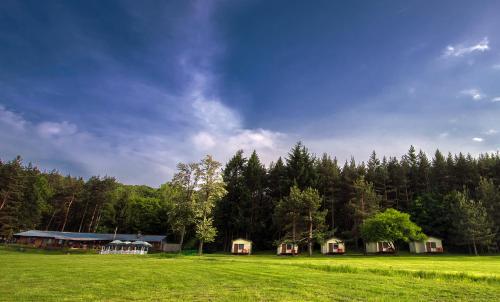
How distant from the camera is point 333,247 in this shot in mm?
53875

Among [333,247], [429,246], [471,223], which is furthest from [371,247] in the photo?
[471,223]

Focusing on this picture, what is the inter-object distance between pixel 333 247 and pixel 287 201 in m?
14.2

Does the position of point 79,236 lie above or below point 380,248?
below

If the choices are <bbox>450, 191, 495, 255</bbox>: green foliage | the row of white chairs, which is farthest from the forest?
the row of white chairs

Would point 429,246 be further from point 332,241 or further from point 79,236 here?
point 79,236

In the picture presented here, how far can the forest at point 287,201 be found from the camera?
4859 centimetres

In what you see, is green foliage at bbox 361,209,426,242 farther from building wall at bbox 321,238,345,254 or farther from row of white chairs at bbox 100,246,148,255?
row of white chairs at bbox 100,246,148,255

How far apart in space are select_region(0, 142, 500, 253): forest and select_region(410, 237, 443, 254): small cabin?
8.39 feet

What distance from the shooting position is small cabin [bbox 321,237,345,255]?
5337 centimetres

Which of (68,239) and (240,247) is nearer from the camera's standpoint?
(240,247)

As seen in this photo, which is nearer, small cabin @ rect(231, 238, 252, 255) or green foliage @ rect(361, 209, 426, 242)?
green foliage @ rect(361, 209, 426, 242)

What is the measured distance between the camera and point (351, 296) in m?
9.23

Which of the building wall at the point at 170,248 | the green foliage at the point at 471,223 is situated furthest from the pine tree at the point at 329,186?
the building wall at the point at 170,248

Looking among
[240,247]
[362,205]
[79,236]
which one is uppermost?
[362,205]
